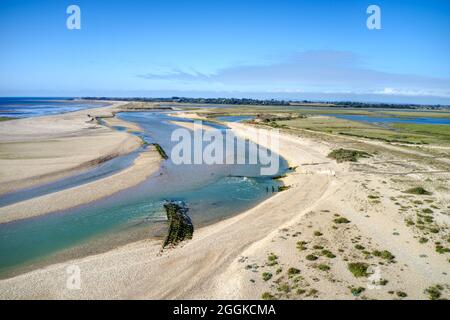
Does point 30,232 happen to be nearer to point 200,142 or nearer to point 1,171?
point 1,171

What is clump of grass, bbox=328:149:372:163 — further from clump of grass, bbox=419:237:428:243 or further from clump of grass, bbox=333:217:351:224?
clump of grass, bbox=419:237:428:243

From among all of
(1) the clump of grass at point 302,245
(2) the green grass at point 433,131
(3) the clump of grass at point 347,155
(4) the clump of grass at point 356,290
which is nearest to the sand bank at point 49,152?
(1) the clump of grass at point 302,245

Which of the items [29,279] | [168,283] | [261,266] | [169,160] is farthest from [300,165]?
[29,279]

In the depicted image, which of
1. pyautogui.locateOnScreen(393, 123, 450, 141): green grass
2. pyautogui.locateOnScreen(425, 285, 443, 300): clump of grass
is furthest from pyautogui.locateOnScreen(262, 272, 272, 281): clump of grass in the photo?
pyautogui.locateOnScreen(393, 123, 450, 141): green grass

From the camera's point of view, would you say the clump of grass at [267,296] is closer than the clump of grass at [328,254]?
Yes

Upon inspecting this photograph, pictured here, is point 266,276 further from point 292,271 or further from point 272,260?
point 272,260

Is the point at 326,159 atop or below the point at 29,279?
atop

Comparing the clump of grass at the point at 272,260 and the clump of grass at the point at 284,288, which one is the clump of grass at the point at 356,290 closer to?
the clump of grass at the point at 284,288
